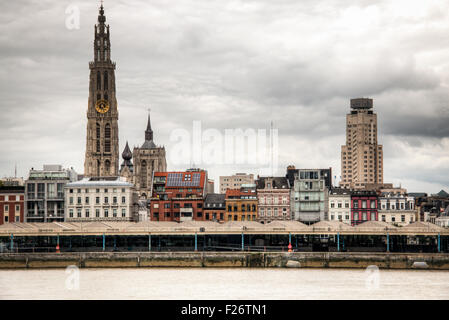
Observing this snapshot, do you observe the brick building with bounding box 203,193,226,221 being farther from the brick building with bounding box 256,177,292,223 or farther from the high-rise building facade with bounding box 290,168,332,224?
the high-rise building facade with bounding box 290,168,332,224

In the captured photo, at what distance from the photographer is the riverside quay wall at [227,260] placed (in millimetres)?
98188

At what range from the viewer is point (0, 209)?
143 metres

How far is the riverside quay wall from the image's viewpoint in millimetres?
98188

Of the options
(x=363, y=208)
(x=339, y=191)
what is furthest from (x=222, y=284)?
(x=339, y=191)

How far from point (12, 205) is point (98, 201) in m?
15.8

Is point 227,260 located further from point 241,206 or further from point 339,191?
point 339,191

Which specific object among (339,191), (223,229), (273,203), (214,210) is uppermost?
(339,191)

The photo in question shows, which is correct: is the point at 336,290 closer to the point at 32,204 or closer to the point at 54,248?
the point at 54,248

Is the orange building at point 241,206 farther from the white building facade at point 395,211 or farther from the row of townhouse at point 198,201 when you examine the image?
the white building facade at point 395,211

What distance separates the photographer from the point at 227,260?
10088 cm

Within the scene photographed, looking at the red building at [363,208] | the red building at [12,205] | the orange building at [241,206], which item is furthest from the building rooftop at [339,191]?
the red building at [12,205]

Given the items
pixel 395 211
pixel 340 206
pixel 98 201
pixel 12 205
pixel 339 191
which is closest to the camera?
pixel 340 206

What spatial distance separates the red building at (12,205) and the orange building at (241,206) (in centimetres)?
3777
